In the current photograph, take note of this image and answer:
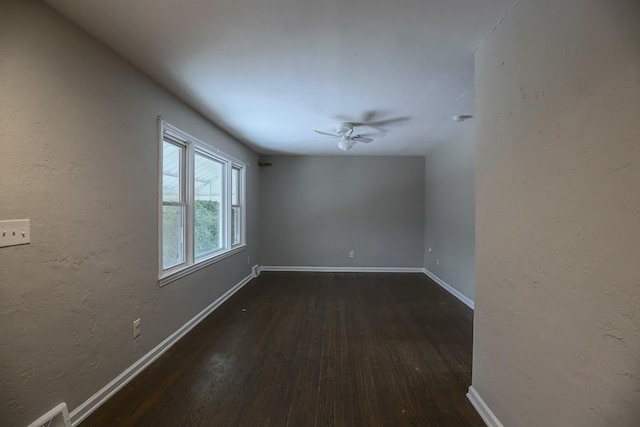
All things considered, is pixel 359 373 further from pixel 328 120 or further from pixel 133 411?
pixel 328 120

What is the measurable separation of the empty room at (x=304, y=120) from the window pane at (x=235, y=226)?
4.18 feet

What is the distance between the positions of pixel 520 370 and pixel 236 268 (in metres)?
3.88

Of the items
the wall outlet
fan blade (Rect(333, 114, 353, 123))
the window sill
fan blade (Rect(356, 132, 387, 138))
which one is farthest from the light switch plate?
fan blade (Rect(356, 132, 387, 138))

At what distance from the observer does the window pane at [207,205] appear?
347 cm

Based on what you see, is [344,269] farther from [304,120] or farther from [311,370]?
[311,370]

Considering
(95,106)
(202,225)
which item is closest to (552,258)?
(95,106)

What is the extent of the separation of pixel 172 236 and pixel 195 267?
46 centimetres

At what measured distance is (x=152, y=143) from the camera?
94.7 inches

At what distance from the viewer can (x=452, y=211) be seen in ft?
14.4

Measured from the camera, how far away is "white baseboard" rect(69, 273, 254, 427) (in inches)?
67.2

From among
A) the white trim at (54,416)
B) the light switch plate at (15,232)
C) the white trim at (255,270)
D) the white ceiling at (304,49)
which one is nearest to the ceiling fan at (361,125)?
the white ceiling at (304,49)

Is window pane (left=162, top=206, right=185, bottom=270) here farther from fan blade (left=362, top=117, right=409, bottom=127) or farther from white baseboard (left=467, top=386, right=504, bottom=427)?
white baseboard (left=467, top=386, right=504, bottom=427)

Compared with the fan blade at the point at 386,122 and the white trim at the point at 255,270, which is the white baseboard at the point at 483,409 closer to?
the fan blade at the point at 386,122

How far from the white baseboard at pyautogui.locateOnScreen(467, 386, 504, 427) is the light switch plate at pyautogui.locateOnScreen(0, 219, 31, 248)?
8.90 ft
